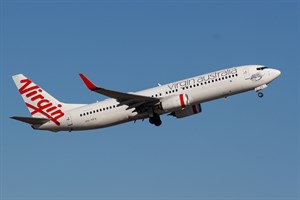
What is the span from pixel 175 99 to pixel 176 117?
5110 millimetres

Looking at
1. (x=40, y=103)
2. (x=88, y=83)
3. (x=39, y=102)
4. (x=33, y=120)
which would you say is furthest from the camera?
(x=39, y=102)

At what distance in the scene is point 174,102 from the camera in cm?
6312

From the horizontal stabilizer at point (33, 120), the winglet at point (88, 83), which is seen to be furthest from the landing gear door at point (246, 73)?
the horizontal stabilizer at point (33, 120)

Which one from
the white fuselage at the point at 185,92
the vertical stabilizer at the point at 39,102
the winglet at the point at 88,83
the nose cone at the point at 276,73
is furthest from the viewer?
the vertical stabilizer at the point at 39,102

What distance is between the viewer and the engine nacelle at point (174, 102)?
6278 cm

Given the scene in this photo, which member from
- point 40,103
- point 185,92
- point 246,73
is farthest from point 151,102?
point 40,103

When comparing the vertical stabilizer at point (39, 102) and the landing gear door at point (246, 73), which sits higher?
the vertical stabilizer at point (39, 102)

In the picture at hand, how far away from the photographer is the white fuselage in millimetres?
63062

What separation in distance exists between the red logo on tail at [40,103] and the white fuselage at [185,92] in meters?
0.95

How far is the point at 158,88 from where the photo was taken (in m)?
65.4

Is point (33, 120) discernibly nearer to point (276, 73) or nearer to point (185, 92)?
point (185, 92)

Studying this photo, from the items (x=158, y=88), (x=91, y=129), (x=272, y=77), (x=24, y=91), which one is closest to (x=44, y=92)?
(x=24, y=91)

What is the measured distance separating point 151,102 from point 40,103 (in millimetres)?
12698

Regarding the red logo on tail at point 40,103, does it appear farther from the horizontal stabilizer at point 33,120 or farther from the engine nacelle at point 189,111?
the engine nacelle at point 189,111
